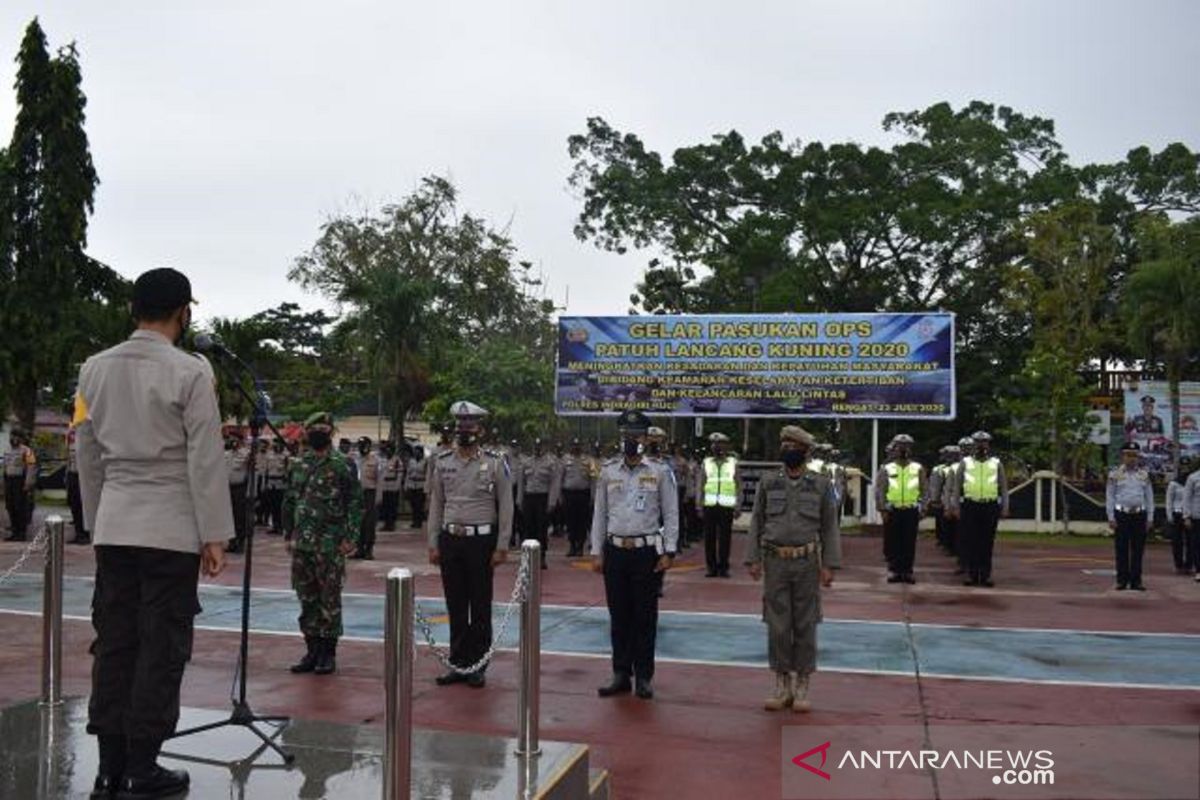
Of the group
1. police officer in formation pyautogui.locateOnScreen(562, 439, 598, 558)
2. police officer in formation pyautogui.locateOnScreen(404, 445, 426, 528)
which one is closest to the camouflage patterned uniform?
police officer in formation pyautogui.locateOnScreen(562, 439, 598, 558)

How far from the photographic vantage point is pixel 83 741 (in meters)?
5.05

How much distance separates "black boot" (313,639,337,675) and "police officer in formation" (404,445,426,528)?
14.4m

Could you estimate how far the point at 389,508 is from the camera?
72.5 feet

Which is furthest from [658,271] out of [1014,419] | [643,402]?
[643,402]

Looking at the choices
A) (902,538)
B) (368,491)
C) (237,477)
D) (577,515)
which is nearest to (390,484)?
(368,491)

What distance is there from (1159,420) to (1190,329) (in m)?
10.6

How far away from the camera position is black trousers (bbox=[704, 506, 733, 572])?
15266mm

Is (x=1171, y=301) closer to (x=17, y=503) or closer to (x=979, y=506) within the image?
(x=979, y=506)

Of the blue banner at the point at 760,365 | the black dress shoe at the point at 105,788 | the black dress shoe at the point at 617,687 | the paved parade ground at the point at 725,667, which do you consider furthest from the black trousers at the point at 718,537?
the black dress shoe at the point at 105,788

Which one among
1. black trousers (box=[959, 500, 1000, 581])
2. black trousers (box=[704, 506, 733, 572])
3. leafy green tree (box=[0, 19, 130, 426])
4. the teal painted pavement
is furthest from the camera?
leafy green tree (box=[0, 19, 130, 426])

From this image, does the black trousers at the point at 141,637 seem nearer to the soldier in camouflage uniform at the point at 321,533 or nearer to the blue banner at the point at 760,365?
the soldier in camouflage uniform at the point at 321,533

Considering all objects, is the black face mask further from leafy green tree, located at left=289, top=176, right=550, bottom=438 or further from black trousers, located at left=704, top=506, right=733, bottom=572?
leafy green tree, located at left=289, top=176, right=550, bottom=438

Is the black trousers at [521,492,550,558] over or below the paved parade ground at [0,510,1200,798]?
over

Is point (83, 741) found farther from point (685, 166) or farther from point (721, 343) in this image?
point (685, 166)
